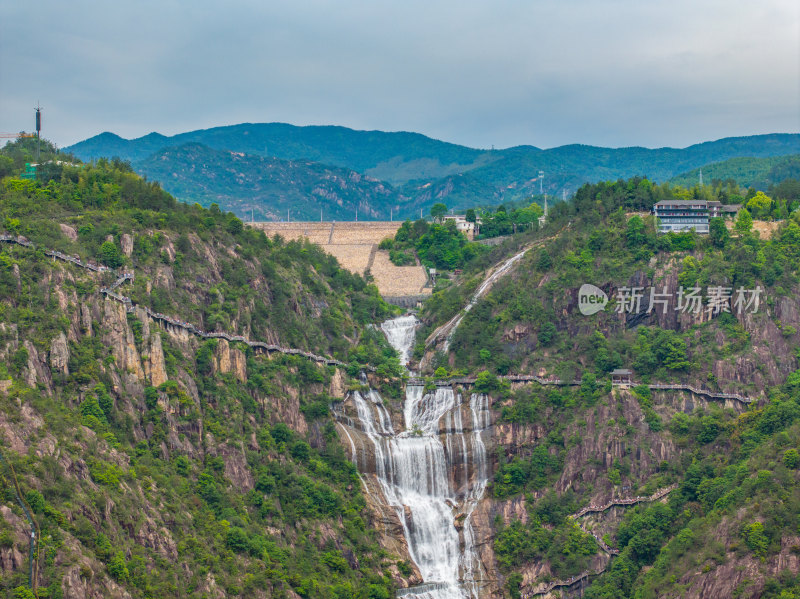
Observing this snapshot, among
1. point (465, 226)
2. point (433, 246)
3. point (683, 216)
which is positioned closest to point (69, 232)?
point (683, 216)

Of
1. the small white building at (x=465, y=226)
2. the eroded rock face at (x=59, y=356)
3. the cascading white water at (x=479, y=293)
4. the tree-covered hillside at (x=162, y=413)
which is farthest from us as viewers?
the small white building at (x=465, y=226)

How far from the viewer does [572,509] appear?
10794 centimetres

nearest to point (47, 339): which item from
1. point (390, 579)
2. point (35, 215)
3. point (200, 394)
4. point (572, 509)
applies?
point (200, 394)

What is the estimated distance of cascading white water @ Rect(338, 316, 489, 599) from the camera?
106312 millimetres

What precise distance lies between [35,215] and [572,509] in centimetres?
5362

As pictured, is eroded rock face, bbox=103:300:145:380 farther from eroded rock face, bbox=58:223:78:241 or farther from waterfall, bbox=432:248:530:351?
waterfall, bbox=432:248:530:351

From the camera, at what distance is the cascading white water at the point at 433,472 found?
106312 millimetres

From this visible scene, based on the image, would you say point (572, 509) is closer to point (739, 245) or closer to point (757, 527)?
point (757, 527)

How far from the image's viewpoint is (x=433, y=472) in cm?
11319

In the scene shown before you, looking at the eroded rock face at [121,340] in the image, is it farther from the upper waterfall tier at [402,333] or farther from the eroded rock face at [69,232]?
the upper waterfall tier at [402,333]

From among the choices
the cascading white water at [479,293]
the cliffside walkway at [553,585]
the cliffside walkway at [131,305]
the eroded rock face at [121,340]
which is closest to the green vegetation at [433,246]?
the cascading white water at [479,293]

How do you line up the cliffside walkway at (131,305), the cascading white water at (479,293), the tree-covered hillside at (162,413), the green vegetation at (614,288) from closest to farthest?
1. the tree-covered hillside at (162,413)
2. the cliffside walkway at (131,305)
3. the green vegetation at (614,288)
4. the cascading white water at (479,293)

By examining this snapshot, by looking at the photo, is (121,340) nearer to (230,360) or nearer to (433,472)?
(230,360)

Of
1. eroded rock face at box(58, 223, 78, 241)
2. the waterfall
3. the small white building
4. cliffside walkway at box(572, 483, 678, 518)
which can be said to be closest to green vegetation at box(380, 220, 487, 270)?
the small white building
